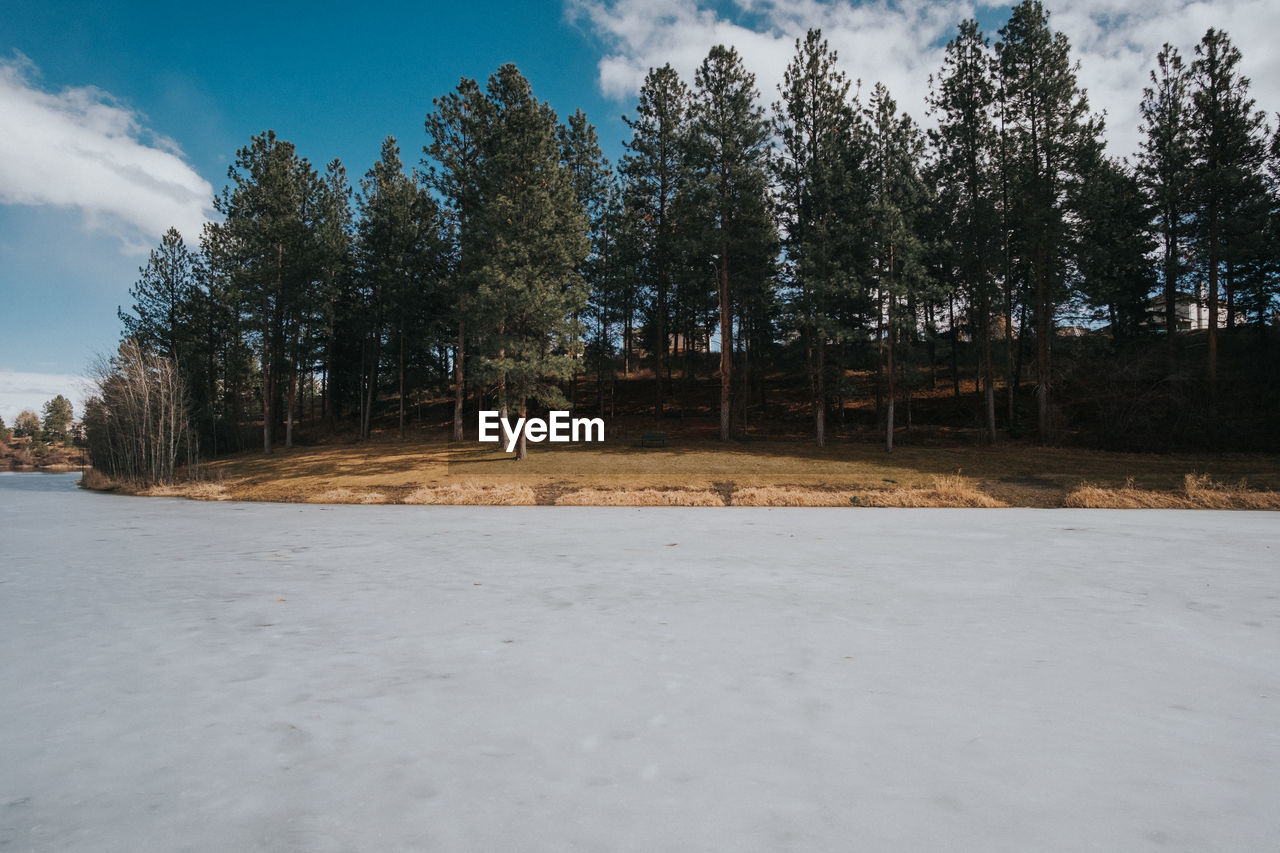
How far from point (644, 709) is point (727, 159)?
86.8 ft

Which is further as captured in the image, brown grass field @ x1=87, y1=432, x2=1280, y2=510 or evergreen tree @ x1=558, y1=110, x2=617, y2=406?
evergreen tree @ x1=558, y1=110, x2=617, y2=406

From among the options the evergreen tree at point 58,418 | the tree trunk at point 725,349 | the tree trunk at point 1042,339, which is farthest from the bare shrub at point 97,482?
the evergreen tree at point 58,418

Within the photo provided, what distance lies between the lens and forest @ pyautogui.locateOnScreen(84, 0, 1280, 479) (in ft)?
77.6

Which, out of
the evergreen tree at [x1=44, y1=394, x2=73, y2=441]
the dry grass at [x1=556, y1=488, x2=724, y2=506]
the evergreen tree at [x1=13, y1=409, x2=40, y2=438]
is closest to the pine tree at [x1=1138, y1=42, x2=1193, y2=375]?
the dry grass at [x1=556, y1=488, x2=724, y2=506]

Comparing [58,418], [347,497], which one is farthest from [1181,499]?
[58,418]

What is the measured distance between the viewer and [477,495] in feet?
57.2

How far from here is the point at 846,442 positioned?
86.3ft

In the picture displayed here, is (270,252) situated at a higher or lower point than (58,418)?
higher

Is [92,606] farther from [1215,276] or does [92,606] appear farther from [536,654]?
[1215,276]

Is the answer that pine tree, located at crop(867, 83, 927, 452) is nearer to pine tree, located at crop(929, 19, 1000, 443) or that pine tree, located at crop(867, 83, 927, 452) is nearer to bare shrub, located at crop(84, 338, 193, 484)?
pine tree, located at crop(929, 19, 1000, 443)

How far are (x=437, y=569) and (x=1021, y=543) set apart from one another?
7.93m

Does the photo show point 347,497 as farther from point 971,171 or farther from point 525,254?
point 971,171

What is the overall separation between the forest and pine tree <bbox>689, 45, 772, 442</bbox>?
0.37ft

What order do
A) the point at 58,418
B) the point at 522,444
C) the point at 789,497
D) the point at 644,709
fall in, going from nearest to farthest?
the point at 644,709
the point at 789,497
the point at 522,444
the point at 58,418
